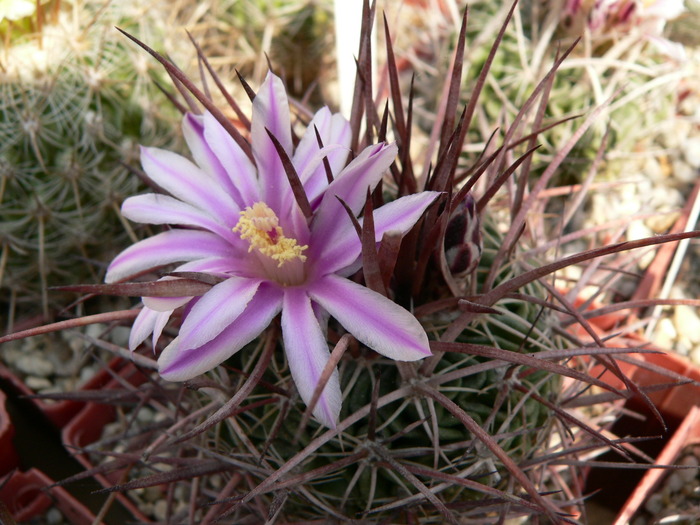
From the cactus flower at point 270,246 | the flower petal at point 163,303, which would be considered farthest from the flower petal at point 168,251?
the flower petal at point 163,303

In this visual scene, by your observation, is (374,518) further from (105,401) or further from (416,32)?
(416,32)

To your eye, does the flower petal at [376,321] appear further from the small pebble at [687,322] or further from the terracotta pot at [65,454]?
the small pebble at [687,322]

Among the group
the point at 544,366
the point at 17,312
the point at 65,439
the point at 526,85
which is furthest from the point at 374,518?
the point at 17,312

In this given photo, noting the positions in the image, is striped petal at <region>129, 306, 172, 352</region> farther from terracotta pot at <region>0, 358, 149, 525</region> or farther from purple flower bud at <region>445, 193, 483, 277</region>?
terracotta pot at <region>0, 358, 149, 525</region>

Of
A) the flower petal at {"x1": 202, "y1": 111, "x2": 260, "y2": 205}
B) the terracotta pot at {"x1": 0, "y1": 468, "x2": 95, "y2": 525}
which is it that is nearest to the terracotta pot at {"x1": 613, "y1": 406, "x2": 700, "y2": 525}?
the flower petal at {"x1": 202, "y1": 111, "x2": 260, "y2": 205}

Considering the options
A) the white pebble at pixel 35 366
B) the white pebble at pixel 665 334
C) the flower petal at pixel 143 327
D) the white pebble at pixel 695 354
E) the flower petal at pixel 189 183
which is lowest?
the white pebble at pixel 35 366
